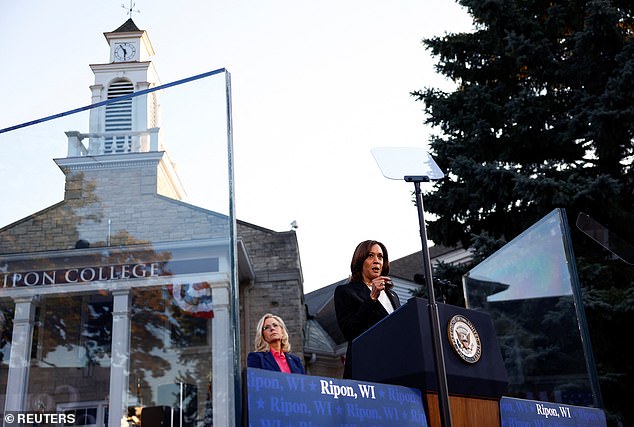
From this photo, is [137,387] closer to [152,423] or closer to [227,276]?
[152,423]

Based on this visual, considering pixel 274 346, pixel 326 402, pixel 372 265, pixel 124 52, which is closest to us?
pixel 326 402

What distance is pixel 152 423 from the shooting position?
3.06 meters

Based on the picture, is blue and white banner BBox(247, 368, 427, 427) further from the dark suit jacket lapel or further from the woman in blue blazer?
the woman in blue blazer

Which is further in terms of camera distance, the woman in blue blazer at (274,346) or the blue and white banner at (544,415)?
the woman in blue blazer at (274,346)

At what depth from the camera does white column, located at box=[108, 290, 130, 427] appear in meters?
3.07

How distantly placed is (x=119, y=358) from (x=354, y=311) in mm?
1368

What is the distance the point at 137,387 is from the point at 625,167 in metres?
8.40

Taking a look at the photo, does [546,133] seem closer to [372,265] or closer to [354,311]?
[372,265]

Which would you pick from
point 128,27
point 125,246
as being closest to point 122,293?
point 125,246

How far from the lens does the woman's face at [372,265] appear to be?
4203 mm

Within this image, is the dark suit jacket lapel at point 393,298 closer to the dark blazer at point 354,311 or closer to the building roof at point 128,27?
the dark blazer at point 354,311

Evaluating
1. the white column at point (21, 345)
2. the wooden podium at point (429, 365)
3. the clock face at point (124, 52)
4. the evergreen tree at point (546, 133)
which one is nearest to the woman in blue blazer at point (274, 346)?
the wooden podium at point (429, 365)

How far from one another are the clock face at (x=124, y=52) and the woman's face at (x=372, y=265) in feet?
63.4

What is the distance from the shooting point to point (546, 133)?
393 inches
